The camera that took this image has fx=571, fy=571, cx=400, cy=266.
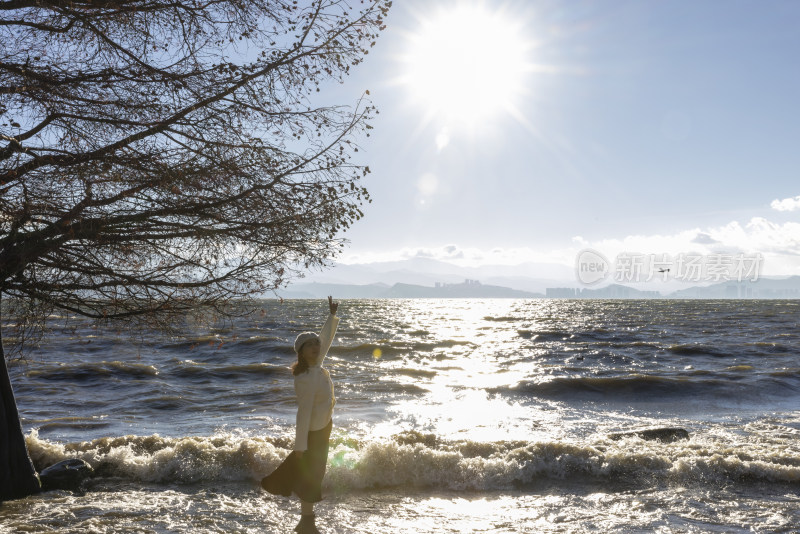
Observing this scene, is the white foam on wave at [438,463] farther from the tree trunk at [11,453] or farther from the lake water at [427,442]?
the tree trunk at [11,453]

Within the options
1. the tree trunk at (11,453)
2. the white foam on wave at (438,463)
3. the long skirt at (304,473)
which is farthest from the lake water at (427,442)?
the long skirt at (304,473)

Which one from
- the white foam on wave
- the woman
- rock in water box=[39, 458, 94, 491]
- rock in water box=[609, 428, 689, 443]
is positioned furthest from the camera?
rock in water box=[609, 428, 689, 443]

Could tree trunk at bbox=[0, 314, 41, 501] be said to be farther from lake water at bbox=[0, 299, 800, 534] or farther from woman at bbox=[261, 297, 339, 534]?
woman at bbox=[261, 297, 339, 534]

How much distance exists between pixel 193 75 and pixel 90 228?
6.59ft

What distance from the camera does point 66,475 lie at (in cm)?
1030

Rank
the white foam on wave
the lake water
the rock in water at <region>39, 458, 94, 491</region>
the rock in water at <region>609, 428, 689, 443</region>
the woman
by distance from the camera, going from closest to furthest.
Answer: the woman < the lake water < the rock in water at <region>39, 458, 94, 491</region> < the white foam on wave < the rock in water at <region>609, 428, 689, 443</region>

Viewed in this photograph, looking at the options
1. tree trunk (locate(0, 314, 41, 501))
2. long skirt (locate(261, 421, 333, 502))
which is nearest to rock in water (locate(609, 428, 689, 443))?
long skirt (locate(261, 421, 333, 502))

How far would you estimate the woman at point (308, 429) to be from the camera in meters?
7.23

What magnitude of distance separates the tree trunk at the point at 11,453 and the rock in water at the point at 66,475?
2.11 ft

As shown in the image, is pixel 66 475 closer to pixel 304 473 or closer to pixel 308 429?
pixel 304 473

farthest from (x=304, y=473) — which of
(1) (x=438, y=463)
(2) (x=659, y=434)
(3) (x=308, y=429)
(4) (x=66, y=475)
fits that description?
(2) (x=659, y=434)

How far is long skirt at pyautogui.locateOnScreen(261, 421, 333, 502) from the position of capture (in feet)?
23.8

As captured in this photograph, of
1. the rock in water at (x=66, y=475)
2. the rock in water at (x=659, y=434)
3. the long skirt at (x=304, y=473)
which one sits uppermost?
the long skirt at (x=304, y=473)

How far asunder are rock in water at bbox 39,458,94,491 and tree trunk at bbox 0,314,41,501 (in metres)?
0.64
